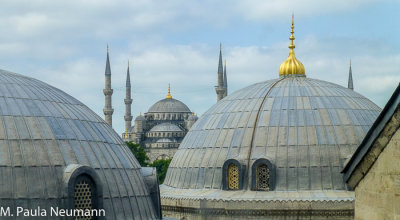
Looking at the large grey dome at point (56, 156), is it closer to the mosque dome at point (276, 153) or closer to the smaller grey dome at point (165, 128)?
the mosque dome at point (276, 153)

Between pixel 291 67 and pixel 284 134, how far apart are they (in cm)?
538

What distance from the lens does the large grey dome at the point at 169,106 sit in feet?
461

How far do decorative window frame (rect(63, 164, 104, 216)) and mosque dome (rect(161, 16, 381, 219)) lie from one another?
379 inches

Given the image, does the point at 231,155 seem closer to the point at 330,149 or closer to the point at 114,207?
the point at 330,149

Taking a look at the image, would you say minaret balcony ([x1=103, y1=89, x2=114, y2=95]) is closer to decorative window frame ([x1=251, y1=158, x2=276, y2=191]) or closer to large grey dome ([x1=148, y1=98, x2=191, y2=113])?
large grey dome ([x1=148, y1=98, x2=191, y2=113])

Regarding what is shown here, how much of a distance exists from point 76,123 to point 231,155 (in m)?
9.87

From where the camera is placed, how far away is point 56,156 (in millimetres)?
16938

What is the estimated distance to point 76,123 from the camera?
18406mm

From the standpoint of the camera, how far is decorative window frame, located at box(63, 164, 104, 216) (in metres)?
16.5

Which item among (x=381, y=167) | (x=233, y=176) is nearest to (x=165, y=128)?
(x=233, y=176)

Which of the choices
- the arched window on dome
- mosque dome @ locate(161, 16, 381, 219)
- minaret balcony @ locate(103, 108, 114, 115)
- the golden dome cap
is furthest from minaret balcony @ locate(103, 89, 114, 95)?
the arched window on dome

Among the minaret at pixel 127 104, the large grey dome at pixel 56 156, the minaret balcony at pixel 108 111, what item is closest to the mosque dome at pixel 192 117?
the minaret at pixel 127 104

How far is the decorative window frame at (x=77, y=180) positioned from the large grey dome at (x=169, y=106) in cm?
12333

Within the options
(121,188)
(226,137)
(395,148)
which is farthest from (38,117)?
(226,137)
